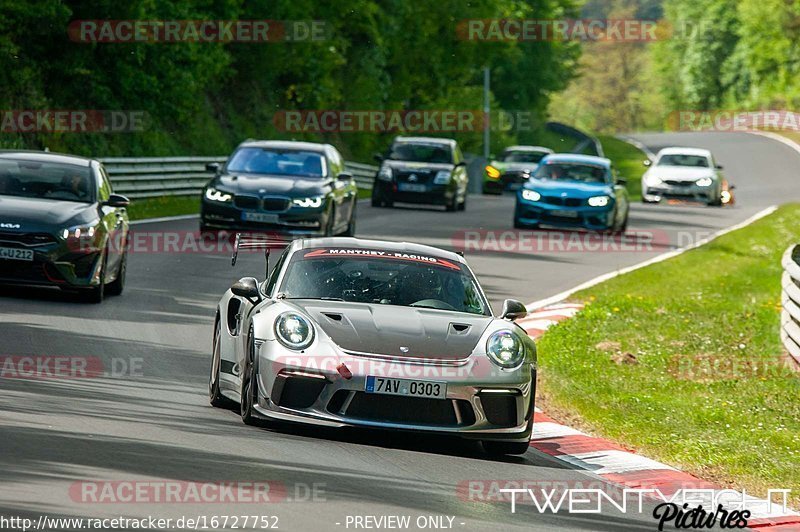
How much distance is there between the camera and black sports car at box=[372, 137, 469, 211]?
38375 mm

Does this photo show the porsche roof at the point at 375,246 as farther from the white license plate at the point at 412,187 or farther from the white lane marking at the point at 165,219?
the white license plate at the point at 412,187

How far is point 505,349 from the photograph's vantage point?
32.7 ft

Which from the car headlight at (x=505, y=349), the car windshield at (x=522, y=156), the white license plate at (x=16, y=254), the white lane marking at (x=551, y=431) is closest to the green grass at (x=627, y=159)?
the car windshield at (x=522, y=156)

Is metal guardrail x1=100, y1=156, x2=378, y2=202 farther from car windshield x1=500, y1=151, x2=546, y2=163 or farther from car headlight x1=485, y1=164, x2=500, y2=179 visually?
car windshield x1=500, y1=151, x2=546, y2=163

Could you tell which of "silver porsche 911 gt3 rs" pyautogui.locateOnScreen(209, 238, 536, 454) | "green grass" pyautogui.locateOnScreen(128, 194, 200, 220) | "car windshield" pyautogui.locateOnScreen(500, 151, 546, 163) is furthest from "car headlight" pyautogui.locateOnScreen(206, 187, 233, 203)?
"car windshield" pyautogui.locateOnScreen(500, 151, 546, 163)

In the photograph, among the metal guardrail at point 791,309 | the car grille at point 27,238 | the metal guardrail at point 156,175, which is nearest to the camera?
the metal guardrail at point 791,309

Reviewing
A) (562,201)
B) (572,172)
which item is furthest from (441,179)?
(562,201)

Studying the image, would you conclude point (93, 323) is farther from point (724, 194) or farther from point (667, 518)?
point (724, 194)

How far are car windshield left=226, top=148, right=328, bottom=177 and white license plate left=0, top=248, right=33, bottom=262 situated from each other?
951 cm

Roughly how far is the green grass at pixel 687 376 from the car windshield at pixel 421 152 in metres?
16.2

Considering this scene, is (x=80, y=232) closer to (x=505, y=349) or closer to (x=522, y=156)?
(x=505, y=349)

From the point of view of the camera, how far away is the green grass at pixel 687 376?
1048 centimetres

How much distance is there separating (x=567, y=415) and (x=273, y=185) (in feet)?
43.4

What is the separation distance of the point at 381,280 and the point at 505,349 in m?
1.21
